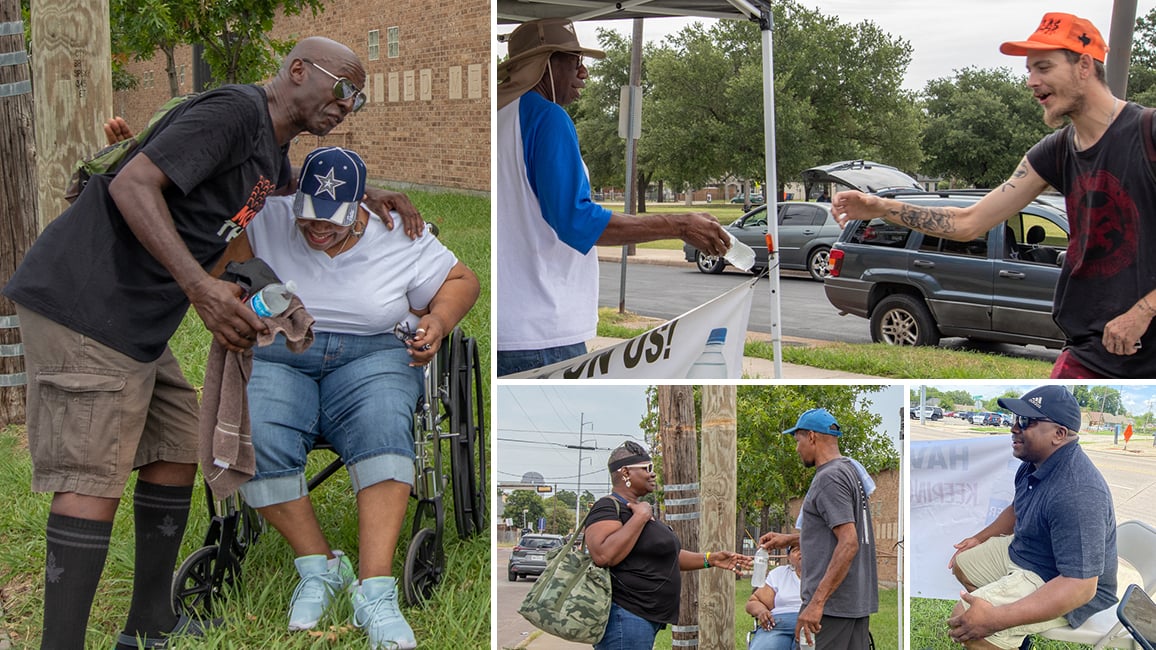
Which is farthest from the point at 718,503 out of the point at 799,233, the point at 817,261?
the point at 799,233

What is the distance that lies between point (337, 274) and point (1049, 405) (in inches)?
81.4

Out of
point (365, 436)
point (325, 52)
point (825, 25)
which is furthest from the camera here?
point (825, 25)

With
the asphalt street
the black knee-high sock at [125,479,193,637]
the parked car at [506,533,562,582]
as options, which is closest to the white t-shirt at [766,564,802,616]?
the parked car at [506,533,562,582]

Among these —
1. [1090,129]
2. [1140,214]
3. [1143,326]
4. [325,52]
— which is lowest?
[1143,326]

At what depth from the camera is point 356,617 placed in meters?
3.12

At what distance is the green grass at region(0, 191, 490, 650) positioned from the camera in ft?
10.5

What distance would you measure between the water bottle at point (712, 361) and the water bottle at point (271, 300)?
1.19 meters

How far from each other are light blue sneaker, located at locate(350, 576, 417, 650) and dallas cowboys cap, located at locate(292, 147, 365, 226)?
1.08 meters

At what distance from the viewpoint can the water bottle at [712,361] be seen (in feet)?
10.9

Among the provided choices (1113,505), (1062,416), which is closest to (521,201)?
(1062,416)

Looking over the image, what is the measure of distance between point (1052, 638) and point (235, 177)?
2339 millimetres

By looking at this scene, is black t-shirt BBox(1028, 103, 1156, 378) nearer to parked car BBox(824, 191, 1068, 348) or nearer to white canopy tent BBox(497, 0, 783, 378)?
white canopy tent BBox(497, 0, 783, 378)

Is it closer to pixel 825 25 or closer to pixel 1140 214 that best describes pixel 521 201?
pixel 1140 214

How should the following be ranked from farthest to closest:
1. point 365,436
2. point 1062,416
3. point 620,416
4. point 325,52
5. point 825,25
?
point 825,25, point 365,436, point 325,52, point 620,416, point 1062,416
